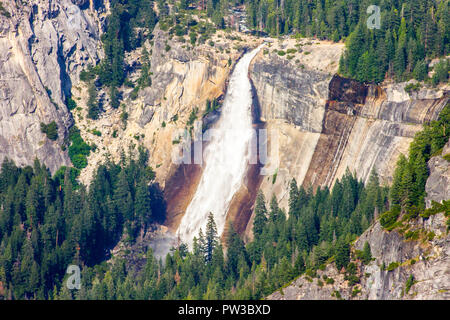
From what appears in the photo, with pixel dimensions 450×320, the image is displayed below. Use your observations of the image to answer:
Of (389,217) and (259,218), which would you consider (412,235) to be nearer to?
(389,217)

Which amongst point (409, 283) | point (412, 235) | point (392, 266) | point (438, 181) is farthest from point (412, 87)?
point (409, 283)

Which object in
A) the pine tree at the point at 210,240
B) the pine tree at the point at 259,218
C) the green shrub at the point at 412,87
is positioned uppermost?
the green shrub at the point at 412,87

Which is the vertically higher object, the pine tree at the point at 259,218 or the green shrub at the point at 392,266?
the pine tree at the point at 259,218

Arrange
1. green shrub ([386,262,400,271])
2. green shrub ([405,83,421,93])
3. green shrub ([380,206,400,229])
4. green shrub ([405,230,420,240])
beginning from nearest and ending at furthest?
green shrub ([405,230,420,240]) → green shrub ([386,262,400,271]) → green shrub ([380,206,400,229]) → green shrub ([405,83,421,93])

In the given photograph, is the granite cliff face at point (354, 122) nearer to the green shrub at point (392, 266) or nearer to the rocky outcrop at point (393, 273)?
the rocky outcrop at point (393, 273)

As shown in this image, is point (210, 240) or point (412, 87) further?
point (210, 240)

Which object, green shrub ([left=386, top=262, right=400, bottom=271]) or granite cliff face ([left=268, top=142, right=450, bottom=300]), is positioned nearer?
granite cliff face ([left=268, top=142, right=450, bottom=300])

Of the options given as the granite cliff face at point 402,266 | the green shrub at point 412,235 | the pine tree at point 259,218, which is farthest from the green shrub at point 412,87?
the green shrub at point 412,235

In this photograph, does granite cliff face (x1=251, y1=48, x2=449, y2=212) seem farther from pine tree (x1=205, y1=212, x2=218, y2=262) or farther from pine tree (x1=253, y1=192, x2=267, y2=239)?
pine tree (x1=205, y1=212, x2=218, y2=262)

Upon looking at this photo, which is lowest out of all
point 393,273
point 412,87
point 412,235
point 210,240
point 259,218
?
point 210,240

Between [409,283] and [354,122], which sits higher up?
[354,122]

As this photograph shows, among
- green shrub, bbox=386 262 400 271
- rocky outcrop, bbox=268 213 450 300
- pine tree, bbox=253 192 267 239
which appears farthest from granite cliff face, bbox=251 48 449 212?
green shrub, bbox=386 262 400 271
